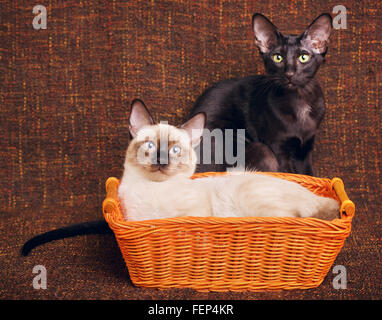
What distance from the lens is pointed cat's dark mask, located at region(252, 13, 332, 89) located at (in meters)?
1.70

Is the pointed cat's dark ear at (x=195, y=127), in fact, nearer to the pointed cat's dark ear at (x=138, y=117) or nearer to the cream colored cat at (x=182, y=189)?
the cream colored cat at (x=182, y=189)

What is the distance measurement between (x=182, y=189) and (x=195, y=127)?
0.27 meters

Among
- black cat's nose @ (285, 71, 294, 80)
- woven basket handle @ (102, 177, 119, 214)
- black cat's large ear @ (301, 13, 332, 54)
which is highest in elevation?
black cat's large ear @ (301, 13, 332, 54)

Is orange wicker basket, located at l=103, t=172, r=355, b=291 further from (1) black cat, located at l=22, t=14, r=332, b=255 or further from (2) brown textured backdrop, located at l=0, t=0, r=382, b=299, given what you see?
(2) brown textured backdrop, located at l=0, t=0, r=382, b=299

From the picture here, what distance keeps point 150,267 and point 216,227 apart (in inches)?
9.4

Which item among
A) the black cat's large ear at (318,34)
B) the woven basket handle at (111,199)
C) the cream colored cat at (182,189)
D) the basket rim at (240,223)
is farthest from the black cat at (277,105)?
the basket rim at (240,223)

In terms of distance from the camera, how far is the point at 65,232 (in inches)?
61.4

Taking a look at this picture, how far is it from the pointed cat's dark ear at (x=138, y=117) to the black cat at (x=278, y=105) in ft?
1.40

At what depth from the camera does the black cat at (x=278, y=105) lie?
1.71m

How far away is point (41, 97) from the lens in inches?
83.0

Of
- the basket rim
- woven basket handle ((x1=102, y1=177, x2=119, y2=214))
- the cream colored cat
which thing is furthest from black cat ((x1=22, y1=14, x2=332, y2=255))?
the basket rim

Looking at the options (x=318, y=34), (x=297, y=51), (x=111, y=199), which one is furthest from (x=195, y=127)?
(x=318, y=34)

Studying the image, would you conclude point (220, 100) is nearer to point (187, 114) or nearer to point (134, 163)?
point (187, 114)

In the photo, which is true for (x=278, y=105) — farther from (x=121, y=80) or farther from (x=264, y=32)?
(x=121, y=80)
